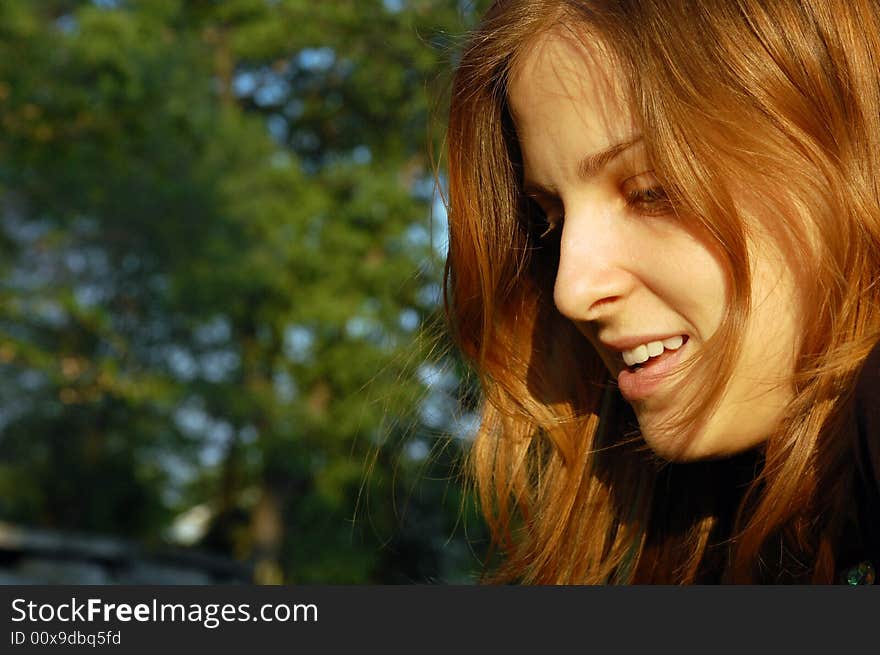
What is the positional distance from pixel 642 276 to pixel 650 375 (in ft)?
0.40

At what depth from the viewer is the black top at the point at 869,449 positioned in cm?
103

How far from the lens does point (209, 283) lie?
42.2ft

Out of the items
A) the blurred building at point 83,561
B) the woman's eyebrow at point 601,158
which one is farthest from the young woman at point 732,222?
the blurred building at point 83,561

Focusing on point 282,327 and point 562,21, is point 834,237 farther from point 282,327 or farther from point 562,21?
point 282,327

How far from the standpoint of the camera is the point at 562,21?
1.52 metres

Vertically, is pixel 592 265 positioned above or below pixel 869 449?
above

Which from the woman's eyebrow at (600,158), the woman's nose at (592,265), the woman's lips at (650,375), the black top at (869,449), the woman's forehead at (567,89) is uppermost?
the woman's forehead at (567,89)

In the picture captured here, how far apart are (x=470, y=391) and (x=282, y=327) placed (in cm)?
1330

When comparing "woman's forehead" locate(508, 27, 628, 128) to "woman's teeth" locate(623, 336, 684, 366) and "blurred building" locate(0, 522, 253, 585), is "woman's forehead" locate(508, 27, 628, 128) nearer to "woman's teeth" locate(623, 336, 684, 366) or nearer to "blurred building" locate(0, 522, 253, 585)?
"woman's teeth" locate(623, 336, 684, 366)

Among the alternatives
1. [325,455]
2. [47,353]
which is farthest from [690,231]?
[325,455]

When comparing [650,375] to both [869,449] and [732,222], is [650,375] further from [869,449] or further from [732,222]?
[869,449]

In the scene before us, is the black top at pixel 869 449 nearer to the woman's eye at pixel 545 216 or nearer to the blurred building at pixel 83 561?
the woman's eye at pixel 545 216

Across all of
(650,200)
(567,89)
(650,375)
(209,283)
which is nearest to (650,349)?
(650,375)

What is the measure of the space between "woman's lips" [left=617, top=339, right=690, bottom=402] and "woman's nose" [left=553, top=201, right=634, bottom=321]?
0.09m
